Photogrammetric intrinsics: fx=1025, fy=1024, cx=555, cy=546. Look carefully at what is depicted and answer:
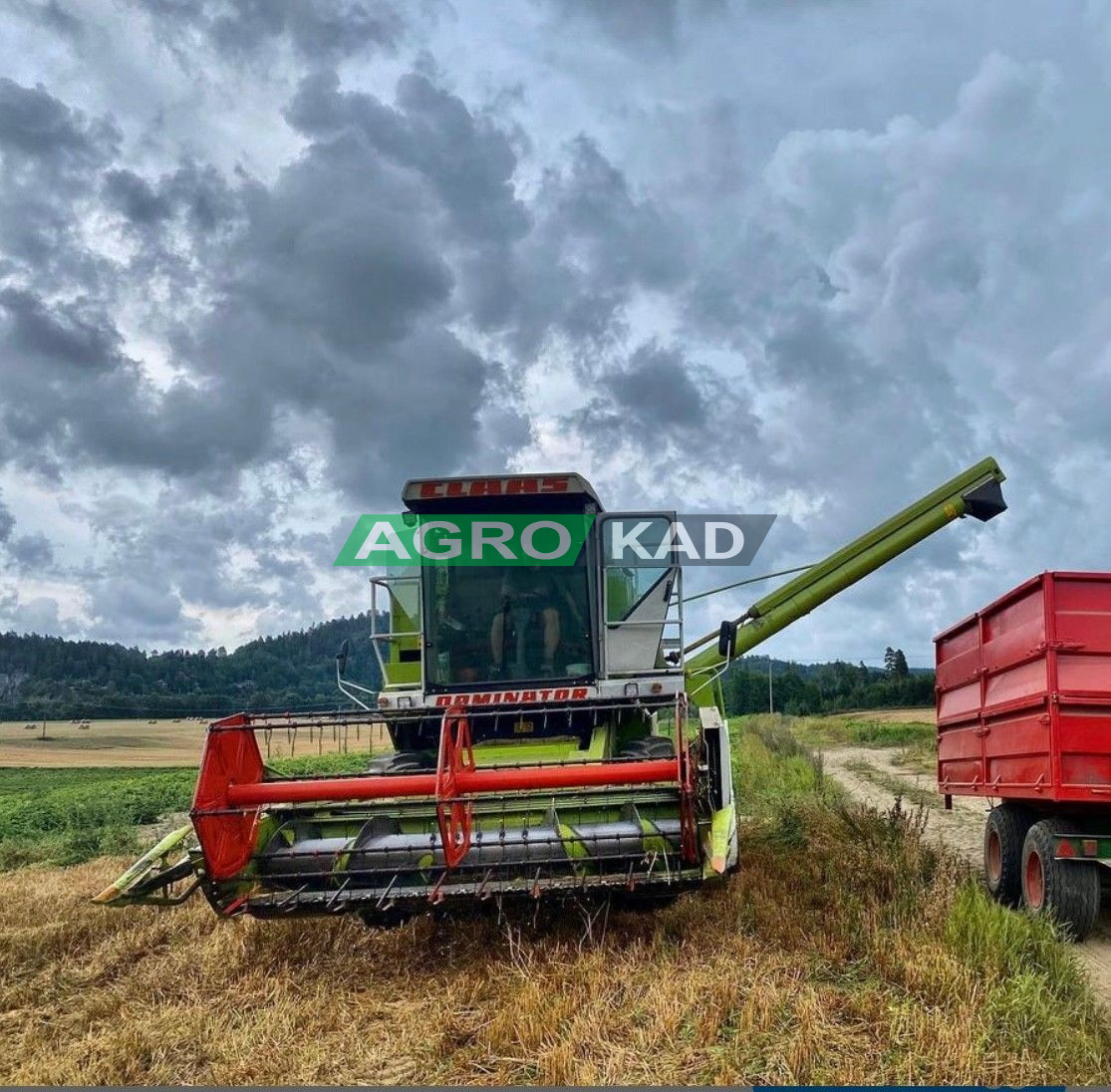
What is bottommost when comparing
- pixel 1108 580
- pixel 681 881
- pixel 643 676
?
pixel 681 881

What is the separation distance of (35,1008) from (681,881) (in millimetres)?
3226

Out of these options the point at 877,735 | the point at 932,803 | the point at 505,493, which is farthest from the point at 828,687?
the point at 505,493

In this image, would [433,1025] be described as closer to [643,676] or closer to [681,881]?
[681,881]

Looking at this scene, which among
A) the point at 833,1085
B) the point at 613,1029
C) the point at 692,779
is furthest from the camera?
the point at 692,779

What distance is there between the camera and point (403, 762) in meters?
7.16

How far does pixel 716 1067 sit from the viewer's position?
388 centimetres

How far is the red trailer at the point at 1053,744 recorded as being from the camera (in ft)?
20.6

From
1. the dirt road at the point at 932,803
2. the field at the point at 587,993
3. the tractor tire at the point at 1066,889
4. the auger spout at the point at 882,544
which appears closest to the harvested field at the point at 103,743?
the dirt road at the point at 932,803

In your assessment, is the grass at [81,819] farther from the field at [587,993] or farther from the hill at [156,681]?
the hill at [156,681]

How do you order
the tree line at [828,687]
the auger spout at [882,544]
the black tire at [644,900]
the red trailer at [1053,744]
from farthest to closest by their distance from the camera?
the tree line at [828,687], the auger spout at [882,544], the red trailer at [1053,744], the black tire at [644,900]

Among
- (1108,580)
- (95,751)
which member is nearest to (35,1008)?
(1108,580)

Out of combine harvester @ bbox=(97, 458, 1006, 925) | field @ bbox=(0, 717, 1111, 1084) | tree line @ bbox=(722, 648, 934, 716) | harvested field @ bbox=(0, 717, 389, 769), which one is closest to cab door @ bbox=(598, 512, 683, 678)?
combine harvester @ bbox=(97, 458, 1006, 925)

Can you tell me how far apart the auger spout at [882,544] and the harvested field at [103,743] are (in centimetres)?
2105

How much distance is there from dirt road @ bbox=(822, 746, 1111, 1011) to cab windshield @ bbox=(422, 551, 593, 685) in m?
3.45
